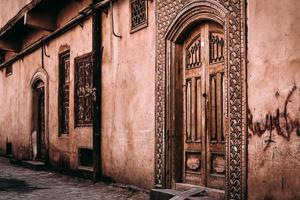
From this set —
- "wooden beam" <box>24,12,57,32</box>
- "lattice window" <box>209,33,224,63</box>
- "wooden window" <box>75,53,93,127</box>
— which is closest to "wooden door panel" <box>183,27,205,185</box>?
"lattice window" <box>209,33,224,63</box>

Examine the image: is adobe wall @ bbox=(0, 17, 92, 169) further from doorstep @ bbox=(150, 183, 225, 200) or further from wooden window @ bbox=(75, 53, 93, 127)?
doorstep @ bbox=(150, 183, 225, 200)

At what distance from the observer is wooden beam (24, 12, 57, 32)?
1185cm

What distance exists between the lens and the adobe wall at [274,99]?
4.61 m

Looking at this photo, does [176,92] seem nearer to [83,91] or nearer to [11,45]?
[83,91]

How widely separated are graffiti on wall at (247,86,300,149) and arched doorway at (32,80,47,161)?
30.1ft

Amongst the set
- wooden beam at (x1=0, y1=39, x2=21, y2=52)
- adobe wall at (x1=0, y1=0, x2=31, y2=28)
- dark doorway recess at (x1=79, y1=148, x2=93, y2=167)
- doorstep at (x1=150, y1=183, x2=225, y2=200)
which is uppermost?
adobe wall at (x1=0, y1=0, x2=31, y2=28)

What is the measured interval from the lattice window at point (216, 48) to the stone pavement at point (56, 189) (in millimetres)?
2587

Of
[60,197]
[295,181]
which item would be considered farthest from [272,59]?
[60,197]

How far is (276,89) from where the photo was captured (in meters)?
4.85

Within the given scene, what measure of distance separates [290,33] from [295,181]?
5.26 ft

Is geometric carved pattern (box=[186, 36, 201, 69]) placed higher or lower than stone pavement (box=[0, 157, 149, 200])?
higher

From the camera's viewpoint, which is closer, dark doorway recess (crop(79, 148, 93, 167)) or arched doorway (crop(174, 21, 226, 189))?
arched doorway (crop(174, 21, 226, 189))

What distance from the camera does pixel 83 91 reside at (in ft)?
33.0

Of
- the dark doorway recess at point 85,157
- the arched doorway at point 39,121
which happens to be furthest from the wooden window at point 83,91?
the arched doorway at point 39,121
